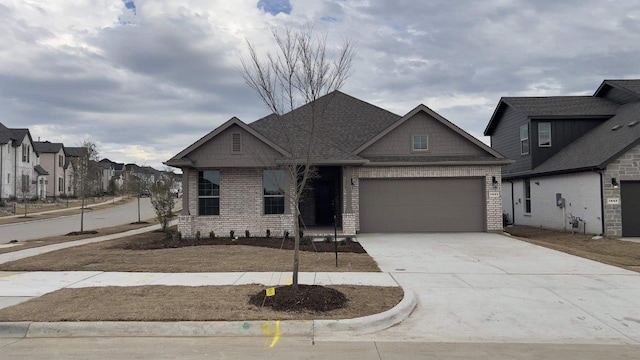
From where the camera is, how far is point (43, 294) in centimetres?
798

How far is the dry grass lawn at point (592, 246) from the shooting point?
39.3 feet

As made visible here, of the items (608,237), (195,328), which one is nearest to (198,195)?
(195,328)

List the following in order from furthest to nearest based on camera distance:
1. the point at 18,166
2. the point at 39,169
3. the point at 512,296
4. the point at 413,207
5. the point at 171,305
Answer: the point at 39,169 → the point at 18,166 → the point at 413,207 → the point at 512,296 → the point at 171,305

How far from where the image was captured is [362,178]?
60.0 feet

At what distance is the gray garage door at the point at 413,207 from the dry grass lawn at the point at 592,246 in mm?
2730

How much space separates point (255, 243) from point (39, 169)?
1919 inches

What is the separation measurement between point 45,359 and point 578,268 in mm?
11056

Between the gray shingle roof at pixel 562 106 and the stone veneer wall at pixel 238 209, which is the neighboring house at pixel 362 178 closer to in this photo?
the stone veneer wall at pixel 238 209

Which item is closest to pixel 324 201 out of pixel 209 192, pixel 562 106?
pixel 209 192

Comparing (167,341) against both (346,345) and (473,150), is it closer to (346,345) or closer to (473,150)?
(346,345)

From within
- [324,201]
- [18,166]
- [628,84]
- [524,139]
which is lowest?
[324,201]

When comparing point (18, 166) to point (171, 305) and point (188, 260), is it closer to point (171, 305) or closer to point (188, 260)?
point (188, 260)

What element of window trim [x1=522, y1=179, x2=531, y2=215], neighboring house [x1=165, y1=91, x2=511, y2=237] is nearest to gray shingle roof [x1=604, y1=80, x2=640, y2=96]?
window trim [x1=522, y1=179, x2=531, y2=215]

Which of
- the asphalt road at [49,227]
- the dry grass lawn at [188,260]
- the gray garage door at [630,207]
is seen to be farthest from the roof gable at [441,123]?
the asphalt road at [49,227]
